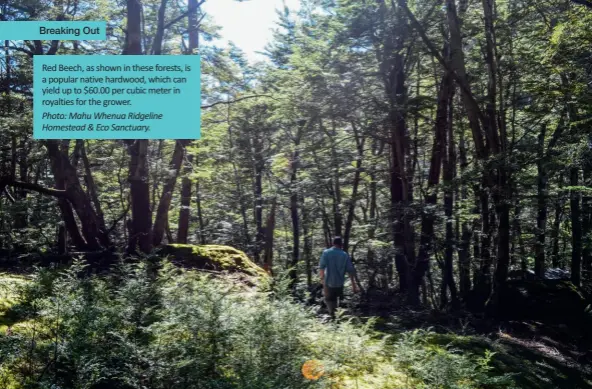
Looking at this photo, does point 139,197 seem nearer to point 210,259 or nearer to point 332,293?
point 210,259

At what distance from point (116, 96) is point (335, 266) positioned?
15.7 feet

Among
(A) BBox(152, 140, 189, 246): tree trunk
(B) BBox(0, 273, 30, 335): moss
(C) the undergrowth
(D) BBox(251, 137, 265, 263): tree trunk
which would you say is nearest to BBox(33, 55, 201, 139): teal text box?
(B) BBox(0, 273, 30, 335): moss

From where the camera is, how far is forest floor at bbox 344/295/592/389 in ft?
22.7

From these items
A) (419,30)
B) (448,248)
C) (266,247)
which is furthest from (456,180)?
(266,247)

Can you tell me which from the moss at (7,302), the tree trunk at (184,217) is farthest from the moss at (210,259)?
the tree trunk at (184,217)

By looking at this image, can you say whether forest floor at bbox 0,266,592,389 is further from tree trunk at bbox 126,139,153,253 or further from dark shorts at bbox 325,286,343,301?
tree trunk at bbox 126,139,153,253

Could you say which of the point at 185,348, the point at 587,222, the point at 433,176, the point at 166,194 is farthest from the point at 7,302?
the point at 587,222

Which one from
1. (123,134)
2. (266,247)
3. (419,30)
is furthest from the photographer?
(266,247)

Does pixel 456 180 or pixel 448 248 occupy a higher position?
pixel 456 180

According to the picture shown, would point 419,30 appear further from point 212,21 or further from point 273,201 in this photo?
point 273,201

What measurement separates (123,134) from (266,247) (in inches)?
548

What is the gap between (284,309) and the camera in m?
5.22

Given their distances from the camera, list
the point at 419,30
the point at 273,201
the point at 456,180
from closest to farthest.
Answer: the point at 456,180 → the point at 419,30 → the point at 273,201

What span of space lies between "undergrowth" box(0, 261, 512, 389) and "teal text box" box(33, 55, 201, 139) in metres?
2.66
